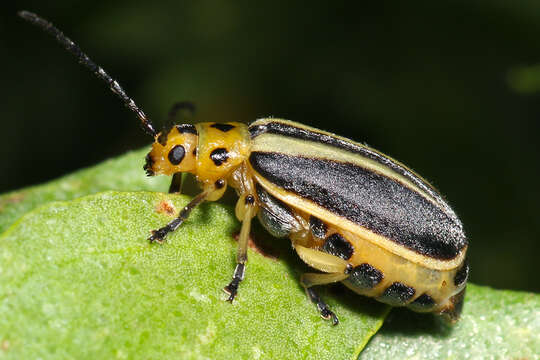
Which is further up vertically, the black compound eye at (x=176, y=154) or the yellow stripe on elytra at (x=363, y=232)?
the black compound eye at (x=176, y=154)

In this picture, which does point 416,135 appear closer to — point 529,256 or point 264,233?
point 529,256

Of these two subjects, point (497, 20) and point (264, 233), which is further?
point (497, 20)

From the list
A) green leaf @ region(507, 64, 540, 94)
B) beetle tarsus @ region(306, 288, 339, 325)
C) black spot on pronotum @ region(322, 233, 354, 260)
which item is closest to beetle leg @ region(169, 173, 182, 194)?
black spot on pronotum @ region(322, 233, 354, 260)

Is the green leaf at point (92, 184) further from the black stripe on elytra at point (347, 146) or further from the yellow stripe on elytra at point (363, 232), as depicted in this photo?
the yellow stripe on elytra at point (363, 232)

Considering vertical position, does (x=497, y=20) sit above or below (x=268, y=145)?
above

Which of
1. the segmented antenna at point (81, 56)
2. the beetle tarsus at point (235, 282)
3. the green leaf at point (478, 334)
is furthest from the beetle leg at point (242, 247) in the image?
the green leaf at point (478, 334)

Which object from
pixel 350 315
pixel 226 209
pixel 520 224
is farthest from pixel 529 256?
pixel 226 209
